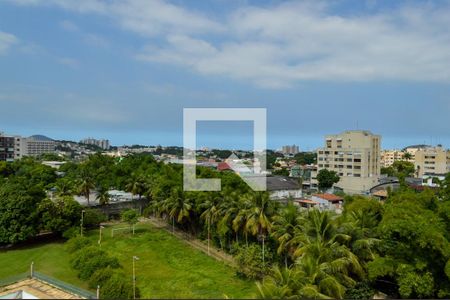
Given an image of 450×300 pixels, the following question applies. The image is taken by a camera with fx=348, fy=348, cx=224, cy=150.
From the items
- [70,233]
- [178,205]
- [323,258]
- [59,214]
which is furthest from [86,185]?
[323,258]

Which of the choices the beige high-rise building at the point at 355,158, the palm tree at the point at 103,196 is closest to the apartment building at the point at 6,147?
the palm tree at the point at 103,196

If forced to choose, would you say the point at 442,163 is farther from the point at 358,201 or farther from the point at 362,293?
the point at 362,293

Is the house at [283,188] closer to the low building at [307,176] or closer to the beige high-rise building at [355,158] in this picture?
the low building at [307,176]

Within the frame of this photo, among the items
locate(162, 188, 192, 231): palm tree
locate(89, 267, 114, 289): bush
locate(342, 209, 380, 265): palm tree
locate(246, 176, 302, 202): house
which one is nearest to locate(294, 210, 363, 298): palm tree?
locate(342, 209, 380, 265): palm tree

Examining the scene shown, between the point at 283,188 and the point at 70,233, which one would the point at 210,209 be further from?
the point at 283,188

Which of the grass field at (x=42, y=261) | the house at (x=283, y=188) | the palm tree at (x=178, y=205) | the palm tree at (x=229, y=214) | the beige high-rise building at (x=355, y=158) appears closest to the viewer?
the grass field at (x=42, y=261)
